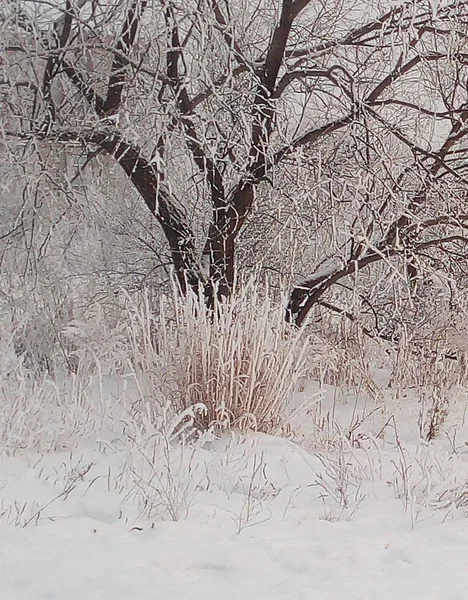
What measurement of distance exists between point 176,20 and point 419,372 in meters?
3.23

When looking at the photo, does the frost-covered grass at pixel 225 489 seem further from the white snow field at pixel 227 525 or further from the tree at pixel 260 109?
the tree at pixel 260 109

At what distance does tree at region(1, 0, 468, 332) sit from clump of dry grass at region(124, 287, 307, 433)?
0.28 m

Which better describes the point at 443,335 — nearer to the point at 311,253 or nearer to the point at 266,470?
the point at 311,253

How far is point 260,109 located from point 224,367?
1.74 meters

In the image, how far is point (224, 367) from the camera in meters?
3.88

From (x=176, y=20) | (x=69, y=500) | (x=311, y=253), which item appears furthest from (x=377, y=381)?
(x=69, y=500)

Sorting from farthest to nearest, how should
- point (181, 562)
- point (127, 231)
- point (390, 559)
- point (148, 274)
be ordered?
point (127, 231), point (148, 274), point (390, 559), point (181, 562)

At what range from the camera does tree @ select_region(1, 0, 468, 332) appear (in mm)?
4219

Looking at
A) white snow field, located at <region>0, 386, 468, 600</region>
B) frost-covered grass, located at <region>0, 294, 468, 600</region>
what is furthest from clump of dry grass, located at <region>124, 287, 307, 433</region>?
white snow field, located at <region>0, 386, 468, 600</region>

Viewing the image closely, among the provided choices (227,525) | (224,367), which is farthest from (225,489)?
(224,367)

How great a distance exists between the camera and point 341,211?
16.2 feet

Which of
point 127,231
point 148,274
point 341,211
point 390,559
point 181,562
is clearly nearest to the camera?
point 181,562

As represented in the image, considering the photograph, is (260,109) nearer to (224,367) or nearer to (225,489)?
(224,367)

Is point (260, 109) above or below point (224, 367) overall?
above
